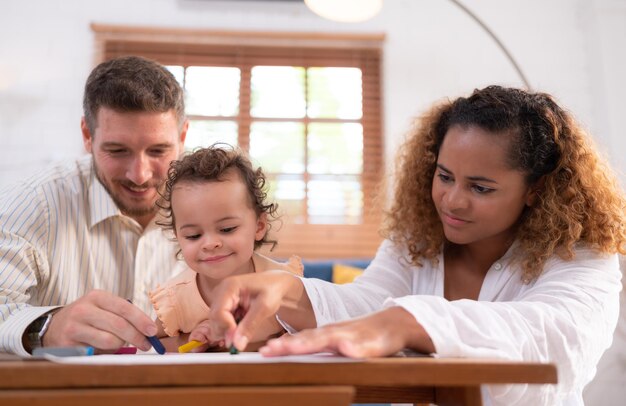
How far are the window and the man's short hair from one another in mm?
2115

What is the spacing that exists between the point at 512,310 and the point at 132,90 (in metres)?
1.21

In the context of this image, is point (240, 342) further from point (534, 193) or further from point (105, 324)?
point (534, 193)

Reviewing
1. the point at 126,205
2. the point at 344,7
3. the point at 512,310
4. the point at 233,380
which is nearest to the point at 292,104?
the point at 344,7

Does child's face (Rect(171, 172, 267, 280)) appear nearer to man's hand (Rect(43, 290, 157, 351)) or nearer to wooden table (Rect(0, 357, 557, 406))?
man's hand (Rect(43, 290, 157, 351))

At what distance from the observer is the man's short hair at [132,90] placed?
5.55 feet

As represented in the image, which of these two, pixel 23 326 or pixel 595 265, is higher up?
pixel 595 265

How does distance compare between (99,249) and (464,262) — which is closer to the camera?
(464,262)

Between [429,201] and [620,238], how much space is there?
482 millimetres

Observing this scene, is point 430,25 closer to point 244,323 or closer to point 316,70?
point 316,70

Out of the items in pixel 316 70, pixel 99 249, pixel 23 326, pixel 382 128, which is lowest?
pixel 23 326

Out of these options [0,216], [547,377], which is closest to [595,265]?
[547,377]

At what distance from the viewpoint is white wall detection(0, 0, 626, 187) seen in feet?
12.4

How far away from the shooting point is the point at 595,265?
1.25 meters

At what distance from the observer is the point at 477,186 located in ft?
4.69
